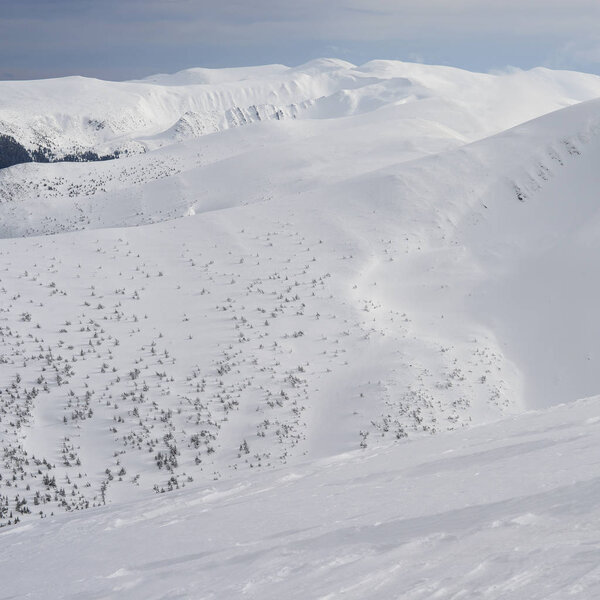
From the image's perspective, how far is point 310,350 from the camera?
67.8ft

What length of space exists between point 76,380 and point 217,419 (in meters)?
5.05

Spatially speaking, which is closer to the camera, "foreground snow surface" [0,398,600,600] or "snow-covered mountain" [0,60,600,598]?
"foreground snow surface" [0,398,600,600]

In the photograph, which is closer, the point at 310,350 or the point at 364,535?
the point at 364,535

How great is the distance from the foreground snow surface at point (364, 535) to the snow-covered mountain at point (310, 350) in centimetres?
7

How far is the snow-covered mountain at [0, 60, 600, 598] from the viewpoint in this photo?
872 centimetres

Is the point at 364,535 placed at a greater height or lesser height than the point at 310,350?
greater

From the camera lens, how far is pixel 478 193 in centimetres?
3859

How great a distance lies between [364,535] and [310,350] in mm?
14762

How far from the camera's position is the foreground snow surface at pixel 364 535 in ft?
15.0

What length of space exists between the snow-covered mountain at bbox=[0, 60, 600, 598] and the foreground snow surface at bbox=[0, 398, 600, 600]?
7cm

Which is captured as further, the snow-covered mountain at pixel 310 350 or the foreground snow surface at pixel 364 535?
the snow-covered mountain at pixel 310 350

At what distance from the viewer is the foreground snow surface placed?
456cm

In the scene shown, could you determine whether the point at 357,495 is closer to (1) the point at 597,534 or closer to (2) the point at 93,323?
(1) the point at 597,534

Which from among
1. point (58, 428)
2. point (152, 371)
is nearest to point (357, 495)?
point (58, 428)
